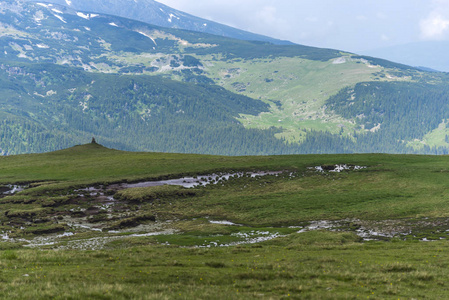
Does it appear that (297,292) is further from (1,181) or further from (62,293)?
(1,181)

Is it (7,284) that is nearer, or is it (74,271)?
(7,284)

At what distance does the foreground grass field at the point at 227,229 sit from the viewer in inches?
937

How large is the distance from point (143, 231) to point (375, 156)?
83656 millimetres

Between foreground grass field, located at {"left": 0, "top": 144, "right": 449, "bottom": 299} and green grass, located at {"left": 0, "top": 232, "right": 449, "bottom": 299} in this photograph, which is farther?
foreground grass field, located at {"left": 0, "top": 144, "right": 449, "bottom": 299}

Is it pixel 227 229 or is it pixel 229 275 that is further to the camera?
pixel 227 229

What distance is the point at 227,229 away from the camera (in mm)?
58750

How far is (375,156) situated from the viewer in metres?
117

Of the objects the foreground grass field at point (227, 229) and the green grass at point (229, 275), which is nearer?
the green grass at point (229, 275)

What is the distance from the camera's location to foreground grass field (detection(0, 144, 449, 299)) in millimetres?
23797

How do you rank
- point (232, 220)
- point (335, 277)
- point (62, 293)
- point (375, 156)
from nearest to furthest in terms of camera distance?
point (62, 293) < point (335, 277) < point (232, 220) < point (375, 156)

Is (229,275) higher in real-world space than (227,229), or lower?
higher

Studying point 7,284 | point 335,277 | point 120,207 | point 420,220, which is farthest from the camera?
point 120,207

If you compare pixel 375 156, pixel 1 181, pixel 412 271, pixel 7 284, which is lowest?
pixel 1 181

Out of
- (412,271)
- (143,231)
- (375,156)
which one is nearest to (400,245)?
(412,271)
